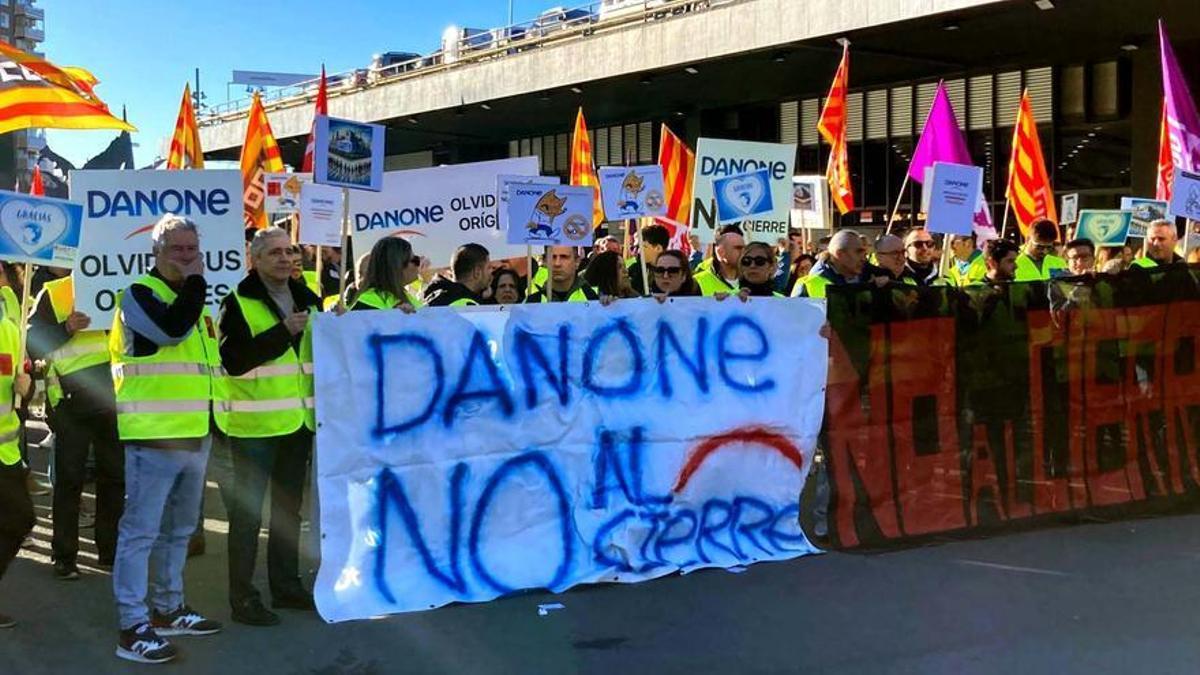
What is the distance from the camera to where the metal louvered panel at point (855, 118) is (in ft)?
79.5

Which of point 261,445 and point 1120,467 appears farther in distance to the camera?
point 1120,467

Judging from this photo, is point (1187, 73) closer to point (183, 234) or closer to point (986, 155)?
point (986, 155)

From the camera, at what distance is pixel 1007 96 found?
21.5 metres

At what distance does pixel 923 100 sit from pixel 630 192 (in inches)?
673

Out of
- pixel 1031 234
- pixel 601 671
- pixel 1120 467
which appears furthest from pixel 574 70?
pixel 601 671

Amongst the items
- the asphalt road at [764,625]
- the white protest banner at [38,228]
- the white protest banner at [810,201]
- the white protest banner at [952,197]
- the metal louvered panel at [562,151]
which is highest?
the metal louvered panel at [562,151]

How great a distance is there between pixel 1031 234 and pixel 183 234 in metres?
6.83

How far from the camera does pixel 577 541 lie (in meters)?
5.48

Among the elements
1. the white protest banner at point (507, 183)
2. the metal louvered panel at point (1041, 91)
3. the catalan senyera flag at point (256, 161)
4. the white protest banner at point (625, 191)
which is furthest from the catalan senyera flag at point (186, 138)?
the metal louvered panel at point (1041, 91)

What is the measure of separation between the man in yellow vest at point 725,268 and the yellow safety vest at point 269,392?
2.93 metres

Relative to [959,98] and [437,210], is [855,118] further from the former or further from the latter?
[437,210]

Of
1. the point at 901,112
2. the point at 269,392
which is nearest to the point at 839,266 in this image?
the point at 269,392

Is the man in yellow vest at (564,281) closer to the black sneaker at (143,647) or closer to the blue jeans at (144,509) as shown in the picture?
the blue jeans at (144,509)

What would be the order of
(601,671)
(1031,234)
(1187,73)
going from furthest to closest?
(1187,73), (1031,234), (601,671)
